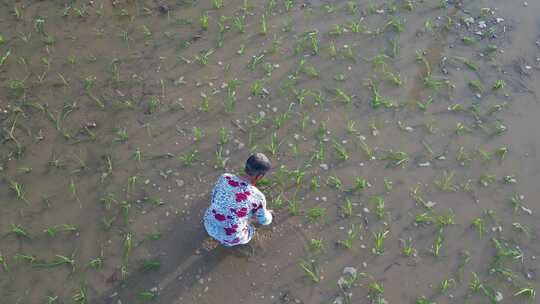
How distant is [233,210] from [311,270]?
1052 mm

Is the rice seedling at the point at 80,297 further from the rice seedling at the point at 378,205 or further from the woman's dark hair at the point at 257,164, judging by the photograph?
the rice seedling at the point at 378,205

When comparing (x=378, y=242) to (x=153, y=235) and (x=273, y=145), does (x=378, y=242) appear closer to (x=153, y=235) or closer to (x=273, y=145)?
(x=273, y=145)

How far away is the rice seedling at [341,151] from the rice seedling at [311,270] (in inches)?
50.9

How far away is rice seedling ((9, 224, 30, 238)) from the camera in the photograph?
4.86 metres

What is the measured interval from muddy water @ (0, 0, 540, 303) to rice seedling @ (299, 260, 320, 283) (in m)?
0.03

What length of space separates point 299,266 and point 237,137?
1638 mm

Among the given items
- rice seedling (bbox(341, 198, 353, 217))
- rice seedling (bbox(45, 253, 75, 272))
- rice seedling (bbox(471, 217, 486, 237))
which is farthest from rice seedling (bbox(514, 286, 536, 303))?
rice seedling (bbox(45, 253, 75, 272))

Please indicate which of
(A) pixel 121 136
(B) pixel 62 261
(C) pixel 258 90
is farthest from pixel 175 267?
(C) pixel 258 90

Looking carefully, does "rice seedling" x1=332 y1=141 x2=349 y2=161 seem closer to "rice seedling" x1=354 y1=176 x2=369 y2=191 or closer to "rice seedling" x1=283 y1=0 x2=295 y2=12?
"rice seedling" x1=354 y1=176 x2=369 y2=191

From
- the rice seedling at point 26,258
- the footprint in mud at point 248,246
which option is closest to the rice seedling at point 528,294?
the footprint in mud at point 248,246

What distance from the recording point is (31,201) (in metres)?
5.14

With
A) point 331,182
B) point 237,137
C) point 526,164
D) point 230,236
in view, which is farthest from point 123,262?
point 526,164

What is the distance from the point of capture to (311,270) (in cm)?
496

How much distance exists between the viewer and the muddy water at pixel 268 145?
4.91 m
